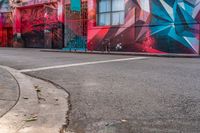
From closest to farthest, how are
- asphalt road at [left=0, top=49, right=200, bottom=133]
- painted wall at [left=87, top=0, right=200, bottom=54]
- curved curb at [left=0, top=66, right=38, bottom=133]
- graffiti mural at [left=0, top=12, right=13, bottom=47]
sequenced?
curved curb at [left=0, top=66, right=38, bottom=133] → asphalt road at [left=0, top=49, right=200, bottom=133] → painted wall at [left=87, top=0, right=200, bottom=54] → graffiti mural at [left=0, top=12, right=13, bottom=47]

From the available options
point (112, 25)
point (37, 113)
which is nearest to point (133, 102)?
point (37, 113)

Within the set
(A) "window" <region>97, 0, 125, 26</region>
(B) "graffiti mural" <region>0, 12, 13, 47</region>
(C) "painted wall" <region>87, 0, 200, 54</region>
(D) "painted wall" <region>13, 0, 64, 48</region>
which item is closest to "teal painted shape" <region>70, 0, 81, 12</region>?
(A) "window" <region>97, 0, 125, 26</region>

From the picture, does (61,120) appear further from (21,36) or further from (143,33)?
(21,36)

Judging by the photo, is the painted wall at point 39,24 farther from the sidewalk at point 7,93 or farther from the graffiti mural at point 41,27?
the sidewalk at point 7,93

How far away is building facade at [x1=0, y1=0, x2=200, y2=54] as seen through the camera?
76.1 ft

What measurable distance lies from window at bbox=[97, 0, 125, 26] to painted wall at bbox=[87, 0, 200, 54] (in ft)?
1.49

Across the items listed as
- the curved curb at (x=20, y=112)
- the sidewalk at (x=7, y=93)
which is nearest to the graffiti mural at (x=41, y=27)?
the sidewalk at (x=7, y=93)

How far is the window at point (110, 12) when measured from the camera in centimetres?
2631

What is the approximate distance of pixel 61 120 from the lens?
5520mm

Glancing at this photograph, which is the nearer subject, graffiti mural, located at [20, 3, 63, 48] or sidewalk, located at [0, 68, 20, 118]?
sidewalk, located at [0, 68, 20, 118]

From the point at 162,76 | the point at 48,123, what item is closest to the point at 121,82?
the point at 162,76

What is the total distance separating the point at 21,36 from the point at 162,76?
27.8 meters

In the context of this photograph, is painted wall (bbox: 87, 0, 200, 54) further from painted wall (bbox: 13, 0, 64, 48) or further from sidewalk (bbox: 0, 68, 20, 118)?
sidewalk (bbox: 0, 68, 20, 118)

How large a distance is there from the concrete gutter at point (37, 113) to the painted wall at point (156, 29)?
16216 millimetres
